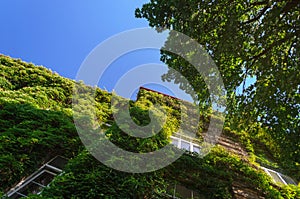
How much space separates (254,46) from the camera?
7.58 m

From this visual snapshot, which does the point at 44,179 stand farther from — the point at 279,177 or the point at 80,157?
the point at 279,177

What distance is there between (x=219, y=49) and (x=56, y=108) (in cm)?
563

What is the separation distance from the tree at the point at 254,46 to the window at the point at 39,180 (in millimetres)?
4555

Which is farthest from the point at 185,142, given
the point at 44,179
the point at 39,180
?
the point at 39,180

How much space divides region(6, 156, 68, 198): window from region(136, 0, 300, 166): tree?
4555mm

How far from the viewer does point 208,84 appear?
8.41 metres

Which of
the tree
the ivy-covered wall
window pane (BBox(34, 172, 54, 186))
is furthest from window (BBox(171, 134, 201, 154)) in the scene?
window pane (BBox(34, 172, 54, 186))

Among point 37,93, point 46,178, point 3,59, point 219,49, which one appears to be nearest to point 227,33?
point 219,49

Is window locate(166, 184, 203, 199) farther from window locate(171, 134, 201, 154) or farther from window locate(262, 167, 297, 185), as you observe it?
window locate(262, 167, 297, 185)

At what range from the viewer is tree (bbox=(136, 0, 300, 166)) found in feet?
22.8

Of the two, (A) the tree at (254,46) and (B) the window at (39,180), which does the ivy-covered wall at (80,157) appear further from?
(A) the tree at (254,46)

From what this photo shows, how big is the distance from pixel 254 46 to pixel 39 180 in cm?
652

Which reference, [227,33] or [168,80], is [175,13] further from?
[168,80]

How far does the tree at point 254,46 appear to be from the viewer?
22.8 feet
